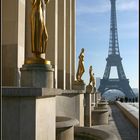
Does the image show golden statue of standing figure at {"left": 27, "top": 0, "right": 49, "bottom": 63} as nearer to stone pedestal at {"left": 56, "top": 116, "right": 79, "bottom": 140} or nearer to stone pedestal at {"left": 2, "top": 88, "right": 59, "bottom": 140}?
stone pedestal at {"left": 56, "top": 116, "right": 79, "bottom": 140}

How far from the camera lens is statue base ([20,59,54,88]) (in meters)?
7.42

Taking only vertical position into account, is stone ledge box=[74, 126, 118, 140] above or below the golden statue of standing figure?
below

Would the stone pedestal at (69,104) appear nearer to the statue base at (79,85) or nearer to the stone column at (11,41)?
the statue base at (79,85)

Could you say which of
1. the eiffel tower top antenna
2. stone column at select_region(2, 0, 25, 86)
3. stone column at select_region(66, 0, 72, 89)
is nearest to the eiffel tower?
the eiffel tower top antenna

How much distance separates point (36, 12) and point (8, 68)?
3.72 meters

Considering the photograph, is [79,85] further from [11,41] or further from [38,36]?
[38,36]

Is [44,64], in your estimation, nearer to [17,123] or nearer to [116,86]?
[17,123]

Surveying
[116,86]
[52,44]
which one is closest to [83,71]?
[52,44]

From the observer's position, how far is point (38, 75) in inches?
290

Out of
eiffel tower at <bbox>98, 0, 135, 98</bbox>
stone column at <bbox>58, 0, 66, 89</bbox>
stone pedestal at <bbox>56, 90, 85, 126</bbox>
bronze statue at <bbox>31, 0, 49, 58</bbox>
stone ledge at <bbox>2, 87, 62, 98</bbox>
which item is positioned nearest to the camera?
stone ledge at <bbox>2, 87, 62, 98</bbox>

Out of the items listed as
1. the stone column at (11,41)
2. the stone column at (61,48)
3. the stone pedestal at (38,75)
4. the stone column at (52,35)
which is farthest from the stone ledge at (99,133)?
the stone column at (61,48)

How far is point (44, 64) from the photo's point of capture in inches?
295

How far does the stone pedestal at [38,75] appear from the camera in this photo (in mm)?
7418

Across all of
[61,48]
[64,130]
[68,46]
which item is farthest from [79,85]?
[64,130]
